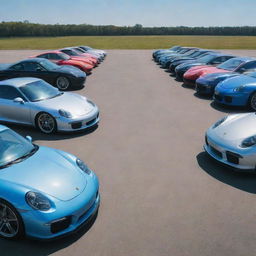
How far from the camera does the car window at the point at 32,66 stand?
13.0 meters

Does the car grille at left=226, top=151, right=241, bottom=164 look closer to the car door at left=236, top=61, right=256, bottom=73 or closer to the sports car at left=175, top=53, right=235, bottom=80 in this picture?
the car door at left=236, top=61, right=256, bottom=73

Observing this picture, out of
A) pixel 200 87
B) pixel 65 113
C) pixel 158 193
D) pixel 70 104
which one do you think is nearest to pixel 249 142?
pixel 158 193

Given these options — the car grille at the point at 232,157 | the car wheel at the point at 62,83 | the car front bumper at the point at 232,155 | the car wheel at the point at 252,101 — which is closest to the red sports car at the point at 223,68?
the car wheel at the point at 252,101

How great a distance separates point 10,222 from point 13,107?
4707 mm

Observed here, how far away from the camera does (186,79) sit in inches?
541

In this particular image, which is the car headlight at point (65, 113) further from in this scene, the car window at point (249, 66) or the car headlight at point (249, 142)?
the car window at point (249, 66)

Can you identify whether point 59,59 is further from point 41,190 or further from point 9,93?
point 41,190

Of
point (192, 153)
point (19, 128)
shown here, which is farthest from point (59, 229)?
point (19, 128)

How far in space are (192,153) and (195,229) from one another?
261 cm

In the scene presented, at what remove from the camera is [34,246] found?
372cm

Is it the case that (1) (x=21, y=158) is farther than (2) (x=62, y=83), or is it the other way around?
(2) (x=62, y=83)

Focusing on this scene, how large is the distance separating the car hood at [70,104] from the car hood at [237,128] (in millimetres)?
3526

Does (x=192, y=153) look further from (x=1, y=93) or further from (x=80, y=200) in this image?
(x=1, y=93)

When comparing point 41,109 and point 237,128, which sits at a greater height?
point 237,128
